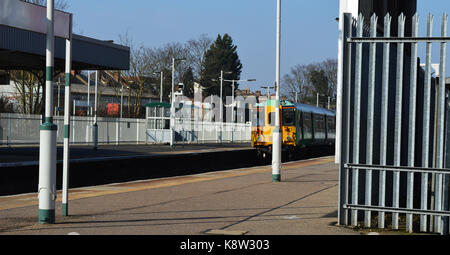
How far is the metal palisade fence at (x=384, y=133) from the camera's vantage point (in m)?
8.50

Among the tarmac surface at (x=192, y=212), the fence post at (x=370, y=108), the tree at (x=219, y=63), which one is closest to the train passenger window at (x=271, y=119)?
the tarmac surface at (x=192, y=212)

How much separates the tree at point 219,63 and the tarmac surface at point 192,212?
8924cm

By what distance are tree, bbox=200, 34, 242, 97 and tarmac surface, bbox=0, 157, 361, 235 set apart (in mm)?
89243

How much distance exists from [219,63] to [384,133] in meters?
104

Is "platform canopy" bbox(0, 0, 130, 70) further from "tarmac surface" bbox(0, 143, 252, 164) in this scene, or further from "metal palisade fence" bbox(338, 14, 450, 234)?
"metal palisade fence" bbox(338, 14, 450, 234)

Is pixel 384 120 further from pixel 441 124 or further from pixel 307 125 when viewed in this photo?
pixel 307 125

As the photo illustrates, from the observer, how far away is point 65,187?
10.5m

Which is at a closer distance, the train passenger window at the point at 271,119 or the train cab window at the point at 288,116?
the train cab window at the point at 288,116

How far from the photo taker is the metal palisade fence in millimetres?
8500

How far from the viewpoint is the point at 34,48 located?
2536 cm

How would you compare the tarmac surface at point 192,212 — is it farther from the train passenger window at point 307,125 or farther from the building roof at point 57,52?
the train passenger window at point 307,125

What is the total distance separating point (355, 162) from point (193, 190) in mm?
7230
